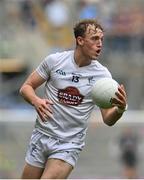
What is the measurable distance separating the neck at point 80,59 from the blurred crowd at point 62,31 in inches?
323

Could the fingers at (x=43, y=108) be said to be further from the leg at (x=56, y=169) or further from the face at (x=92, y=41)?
the face at (x=92, y=41)

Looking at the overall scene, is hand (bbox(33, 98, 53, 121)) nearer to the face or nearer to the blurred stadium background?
the face

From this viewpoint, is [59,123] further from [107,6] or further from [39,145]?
[107,6]

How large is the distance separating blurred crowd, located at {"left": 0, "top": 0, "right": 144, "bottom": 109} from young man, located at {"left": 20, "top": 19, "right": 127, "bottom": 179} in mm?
8154

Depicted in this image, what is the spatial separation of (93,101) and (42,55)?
9.11 meters

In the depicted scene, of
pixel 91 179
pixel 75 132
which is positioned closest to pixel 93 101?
pixel 75 132

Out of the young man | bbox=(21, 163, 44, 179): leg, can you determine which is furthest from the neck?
bbox=(21, 163, 44, 179): leg

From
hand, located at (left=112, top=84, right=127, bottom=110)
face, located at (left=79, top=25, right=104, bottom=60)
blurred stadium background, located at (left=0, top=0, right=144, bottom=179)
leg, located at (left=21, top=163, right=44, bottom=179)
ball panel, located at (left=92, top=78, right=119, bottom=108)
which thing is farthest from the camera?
blurred stadium background, located at (left=0, top=0, right=144, bottom=179)

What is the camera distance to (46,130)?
6.98 metres

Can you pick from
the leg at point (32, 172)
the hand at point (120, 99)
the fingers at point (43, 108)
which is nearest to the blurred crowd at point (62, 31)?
the leg at point (32, 172)

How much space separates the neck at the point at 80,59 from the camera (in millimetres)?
6910

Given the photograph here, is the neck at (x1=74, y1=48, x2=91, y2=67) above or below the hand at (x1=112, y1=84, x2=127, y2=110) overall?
above

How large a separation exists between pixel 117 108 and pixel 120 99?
20 centimetres

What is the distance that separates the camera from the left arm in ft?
21.1
